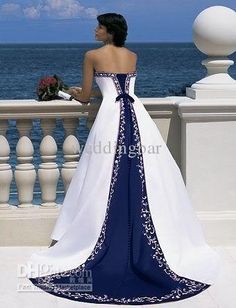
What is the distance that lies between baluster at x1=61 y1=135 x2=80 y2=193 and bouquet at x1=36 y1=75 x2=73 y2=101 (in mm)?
298

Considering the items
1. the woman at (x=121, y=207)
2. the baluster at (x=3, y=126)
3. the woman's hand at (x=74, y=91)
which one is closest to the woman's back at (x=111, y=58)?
the woman at (x=121, y=207)

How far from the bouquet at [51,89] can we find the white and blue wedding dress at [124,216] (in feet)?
1.08

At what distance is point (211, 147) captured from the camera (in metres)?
6.19

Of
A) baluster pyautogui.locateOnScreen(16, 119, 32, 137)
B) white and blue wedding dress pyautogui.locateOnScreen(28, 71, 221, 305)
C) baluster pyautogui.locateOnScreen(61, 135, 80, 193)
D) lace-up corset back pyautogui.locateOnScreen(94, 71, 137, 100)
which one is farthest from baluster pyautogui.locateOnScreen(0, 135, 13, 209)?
lace-up corset back pyautogui.locateOnScreen(94, 71, 137, 100)

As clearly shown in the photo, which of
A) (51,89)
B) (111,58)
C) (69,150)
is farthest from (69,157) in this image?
(111,58)

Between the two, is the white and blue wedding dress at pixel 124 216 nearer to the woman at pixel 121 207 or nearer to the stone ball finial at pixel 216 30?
the woman at pixel 121 207

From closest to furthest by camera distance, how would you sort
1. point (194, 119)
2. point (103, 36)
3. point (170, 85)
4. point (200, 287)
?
point (200, 287), point (103, 36), point (194, 119), point (170, 85)

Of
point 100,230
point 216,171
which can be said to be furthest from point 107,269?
point 216,171

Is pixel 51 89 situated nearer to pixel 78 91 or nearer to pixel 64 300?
pixel 78 91

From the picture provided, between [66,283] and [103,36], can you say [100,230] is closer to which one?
[66,283]

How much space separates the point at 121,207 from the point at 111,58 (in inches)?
37.0

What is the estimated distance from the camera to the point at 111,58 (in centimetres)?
573

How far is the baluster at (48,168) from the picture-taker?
6.11 meters

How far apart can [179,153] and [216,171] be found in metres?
0.30
